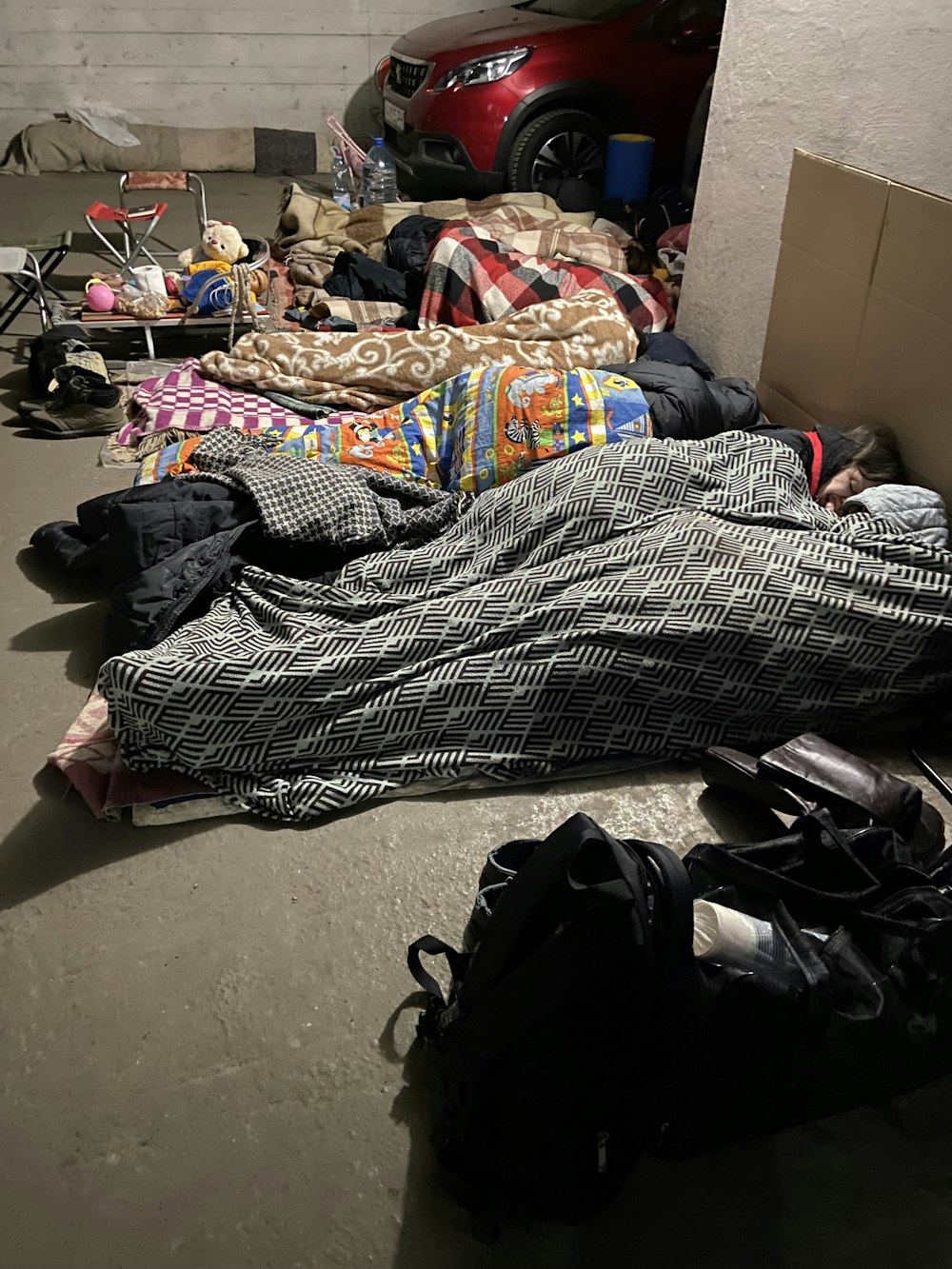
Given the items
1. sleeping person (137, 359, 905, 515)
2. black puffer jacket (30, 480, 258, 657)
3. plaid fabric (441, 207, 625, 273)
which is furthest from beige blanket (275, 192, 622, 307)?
black puffer jacket (30, 480, 258, 657)

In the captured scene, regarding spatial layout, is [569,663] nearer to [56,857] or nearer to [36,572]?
[56,857]

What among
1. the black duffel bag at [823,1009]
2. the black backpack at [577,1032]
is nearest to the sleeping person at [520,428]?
the black duffel bag at [823,1009]

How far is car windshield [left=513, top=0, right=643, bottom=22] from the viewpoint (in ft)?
16.4

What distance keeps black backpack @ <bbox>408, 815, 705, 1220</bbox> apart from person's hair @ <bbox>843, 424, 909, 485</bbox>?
1415mm

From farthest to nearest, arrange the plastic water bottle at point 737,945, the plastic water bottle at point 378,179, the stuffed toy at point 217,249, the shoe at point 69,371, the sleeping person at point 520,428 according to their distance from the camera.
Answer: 1. the plastic water bottle at point 378,179
2. the stuffed toy at point 217,249
3. the shoe at point 69,371
4. the sleeping person at point 520,428
5. the plastic water bottle at point 737,945

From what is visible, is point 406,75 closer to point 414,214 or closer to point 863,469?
point 414,214

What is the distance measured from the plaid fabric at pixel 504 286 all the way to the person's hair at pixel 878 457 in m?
1.33

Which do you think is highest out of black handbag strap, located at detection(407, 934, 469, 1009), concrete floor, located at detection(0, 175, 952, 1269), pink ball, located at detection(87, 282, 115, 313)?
pink ball, located at detection(87, 282, 115, 313)

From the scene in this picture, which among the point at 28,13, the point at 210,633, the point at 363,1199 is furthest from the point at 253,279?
the point at 28,13

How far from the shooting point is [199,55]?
6344 millimetres

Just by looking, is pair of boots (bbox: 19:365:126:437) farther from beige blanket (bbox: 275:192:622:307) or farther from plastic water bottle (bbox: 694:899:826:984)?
plastic water bottle (bbox: 694:899:826:984)

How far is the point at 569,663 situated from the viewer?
6.03 feet

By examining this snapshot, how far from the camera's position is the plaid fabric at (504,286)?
3.51 meters

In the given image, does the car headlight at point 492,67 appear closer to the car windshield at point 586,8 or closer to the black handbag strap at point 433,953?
the car windshield at point 586,8
